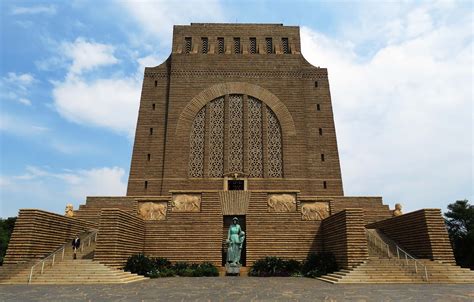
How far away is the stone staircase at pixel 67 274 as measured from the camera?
11.4m

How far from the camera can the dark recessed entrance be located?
76.1 ft

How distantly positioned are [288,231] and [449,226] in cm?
1606

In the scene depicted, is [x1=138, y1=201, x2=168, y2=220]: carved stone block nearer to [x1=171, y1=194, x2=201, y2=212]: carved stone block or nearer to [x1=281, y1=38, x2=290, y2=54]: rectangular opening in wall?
[x1=171, y1=194, x2=201, y2=212]: carved stone block

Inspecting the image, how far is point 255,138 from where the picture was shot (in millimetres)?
24469

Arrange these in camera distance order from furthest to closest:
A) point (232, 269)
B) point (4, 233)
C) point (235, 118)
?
point (4, 233)
point (235, 118)
point (232, 269)

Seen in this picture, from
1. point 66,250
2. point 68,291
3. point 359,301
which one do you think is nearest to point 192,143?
point 66,250

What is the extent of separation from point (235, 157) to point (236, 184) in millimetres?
1949

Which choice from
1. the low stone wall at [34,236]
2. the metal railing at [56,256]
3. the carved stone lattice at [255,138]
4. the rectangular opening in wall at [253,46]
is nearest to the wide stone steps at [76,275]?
the metal railing at [56,256]

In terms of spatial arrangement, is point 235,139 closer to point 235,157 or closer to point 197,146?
point 235,157

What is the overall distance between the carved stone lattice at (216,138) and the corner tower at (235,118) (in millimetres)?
70

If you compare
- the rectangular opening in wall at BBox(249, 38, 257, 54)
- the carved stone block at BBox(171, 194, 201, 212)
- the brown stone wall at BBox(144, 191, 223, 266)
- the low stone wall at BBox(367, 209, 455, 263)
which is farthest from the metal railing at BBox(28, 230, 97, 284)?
the rectangular opening in wall at BBox(249, 38, 257, 54)

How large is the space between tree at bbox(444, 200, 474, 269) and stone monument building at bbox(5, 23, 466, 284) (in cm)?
745

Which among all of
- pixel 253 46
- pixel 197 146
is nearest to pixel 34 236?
pixel 197 146

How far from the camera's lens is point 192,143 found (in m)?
24.3
